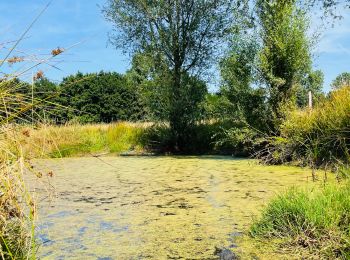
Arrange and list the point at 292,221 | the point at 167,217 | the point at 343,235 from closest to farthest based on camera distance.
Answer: the point at 343,235
the point at 292,221
the point at 167,217

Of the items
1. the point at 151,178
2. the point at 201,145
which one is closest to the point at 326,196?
the point at 151,178

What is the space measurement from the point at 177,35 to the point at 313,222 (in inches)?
499

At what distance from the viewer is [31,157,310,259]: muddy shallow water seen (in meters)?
3.72

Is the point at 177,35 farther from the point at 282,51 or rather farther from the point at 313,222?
the point at 313,222

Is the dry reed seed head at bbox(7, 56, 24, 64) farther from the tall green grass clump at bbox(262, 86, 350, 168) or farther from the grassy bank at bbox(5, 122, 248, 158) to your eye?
the grassy bank at bbox(5, 122, 248, 158)

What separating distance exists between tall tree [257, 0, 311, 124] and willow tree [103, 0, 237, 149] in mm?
3680

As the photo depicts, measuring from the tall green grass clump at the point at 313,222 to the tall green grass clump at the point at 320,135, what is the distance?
3.91 metres

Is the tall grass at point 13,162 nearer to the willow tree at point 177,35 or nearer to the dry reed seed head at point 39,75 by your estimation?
the dry reed seed head at point 39,75

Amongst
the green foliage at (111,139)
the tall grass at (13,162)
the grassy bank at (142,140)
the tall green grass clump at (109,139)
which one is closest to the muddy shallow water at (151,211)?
the tall grass at (13,162)

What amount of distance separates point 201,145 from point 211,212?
1062 centimetres

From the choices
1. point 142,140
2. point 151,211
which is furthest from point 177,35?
point 151,211

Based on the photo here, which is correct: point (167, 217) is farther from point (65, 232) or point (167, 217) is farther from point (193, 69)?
point (193, 69)

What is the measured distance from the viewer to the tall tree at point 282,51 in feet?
38.7

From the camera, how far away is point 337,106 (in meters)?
8.66
